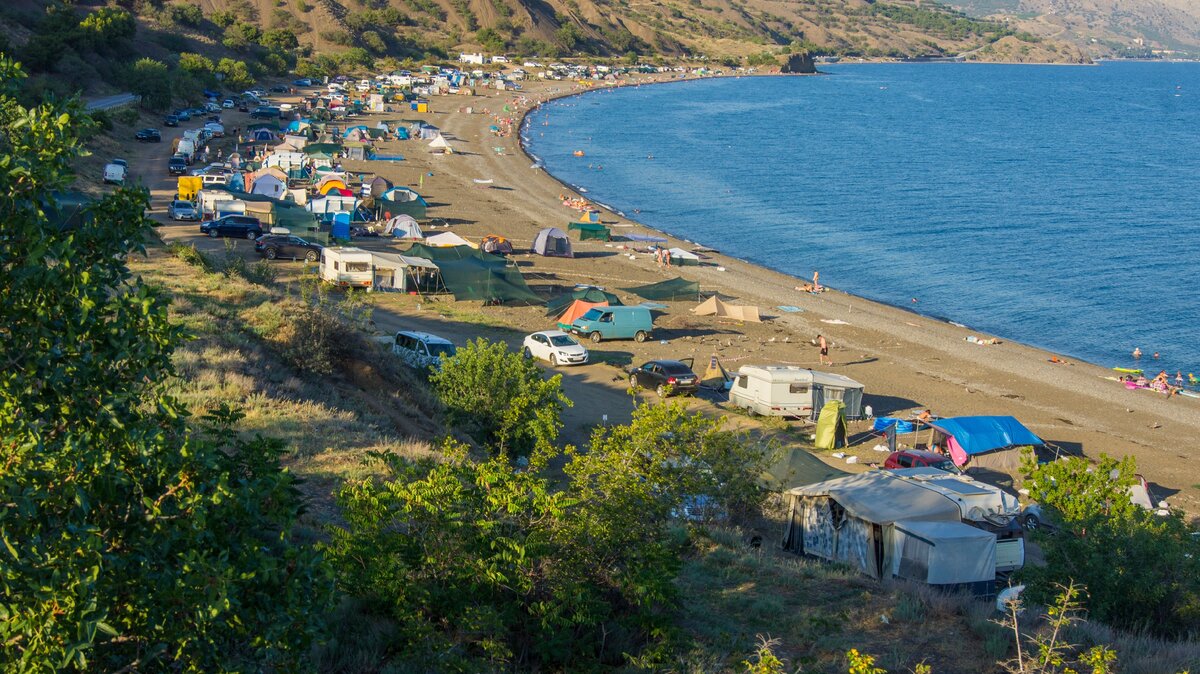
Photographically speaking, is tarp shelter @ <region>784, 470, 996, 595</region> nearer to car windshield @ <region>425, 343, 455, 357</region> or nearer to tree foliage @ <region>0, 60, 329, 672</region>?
tree foliage @ <region>0, 60, 329, 672</region>

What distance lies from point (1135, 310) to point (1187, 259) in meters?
12.5

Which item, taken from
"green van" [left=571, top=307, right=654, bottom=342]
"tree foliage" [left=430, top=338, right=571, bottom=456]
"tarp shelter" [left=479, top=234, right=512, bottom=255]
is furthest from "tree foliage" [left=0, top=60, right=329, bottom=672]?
"tarp shelter" [left=479, top=234, right=512, bottom=255]

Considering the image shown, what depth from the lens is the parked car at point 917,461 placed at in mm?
20989

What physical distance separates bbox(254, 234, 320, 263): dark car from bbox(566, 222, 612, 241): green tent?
13989 millimetres

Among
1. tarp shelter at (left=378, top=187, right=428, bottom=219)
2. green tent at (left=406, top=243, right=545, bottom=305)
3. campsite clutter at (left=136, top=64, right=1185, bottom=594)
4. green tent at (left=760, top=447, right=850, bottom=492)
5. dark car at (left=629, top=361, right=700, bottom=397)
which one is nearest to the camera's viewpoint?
campsite clutter at (left=136, top=64, right=1185, bottom=594)

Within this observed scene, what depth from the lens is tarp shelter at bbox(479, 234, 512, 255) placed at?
132 ft

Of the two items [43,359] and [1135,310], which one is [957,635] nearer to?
[43,359]

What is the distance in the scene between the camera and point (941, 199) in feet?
219

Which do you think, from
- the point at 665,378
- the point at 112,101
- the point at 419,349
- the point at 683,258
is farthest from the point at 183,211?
the point at 112,101

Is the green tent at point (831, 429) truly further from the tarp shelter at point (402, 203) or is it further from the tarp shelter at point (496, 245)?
the tarp shelter at point (402, 203)

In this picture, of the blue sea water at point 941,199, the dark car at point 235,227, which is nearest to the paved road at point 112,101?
the blue sea water at point 941,199

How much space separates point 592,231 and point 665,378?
21.7 metres

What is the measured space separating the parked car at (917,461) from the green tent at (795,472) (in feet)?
12.3

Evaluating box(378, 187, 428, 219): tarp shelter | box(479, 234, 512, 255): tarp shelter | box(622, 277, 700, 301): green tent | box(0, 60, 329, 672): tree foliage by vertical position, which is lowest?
box(622, 277, 700, 301): green tent
